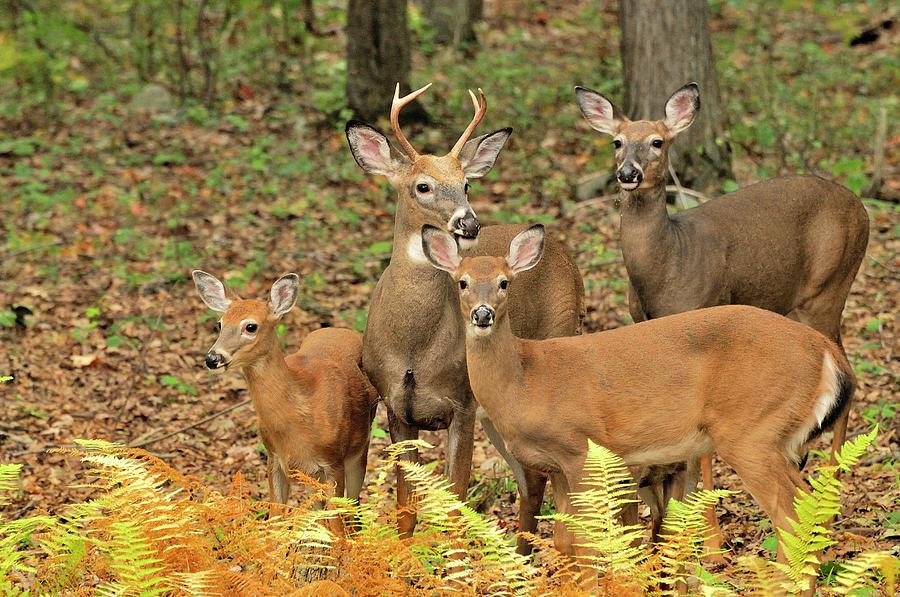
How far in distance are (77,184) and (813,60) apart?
8.99 meters

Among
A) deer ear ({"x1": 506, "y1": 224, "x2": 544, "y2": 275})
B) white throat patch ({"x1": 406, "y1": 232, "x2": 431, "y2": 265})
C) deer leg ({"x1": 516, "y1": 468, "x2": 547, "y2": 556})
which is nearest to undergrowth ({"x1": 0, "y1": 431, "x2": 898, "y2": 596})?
deer leg ({"x1": 516, "y1": 468, "x2": 547, "y2": 556})

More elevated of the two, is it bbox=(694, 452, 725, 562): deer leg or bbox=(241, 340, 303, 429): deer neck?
bbox=(241, 340, 303, 429): deer neck

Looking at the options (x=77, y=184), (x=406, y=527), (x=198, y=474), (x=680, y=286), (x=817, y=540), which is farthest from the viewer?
(x=77, y=184)

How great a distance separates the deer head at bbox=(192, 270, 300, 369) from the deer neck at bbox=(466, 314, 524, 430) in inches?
52.7

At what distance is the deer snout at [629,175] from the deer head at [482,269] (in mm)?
1213

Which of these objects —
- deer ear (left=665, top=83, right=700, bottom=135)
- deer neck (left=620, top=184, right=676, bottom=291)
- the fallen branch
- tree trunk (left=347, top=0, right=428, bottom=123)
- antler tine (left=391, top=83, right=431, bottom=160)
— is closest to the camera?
antler tine (left=391, top=83, right=431, bottom=160)

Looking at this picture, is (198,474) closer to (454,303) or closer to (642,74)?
(454,303)

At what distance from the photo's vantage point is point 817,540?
182 inches

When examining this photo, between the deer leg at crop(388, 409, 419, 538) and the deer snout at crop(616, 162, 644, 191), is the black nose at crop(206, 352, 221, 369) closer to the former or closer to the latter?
the deer leg at crop(388, 409, 419, 538)

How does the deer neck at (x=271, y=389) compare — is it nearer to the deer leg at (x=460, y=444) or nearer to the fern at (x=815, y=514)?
the deer leg at (x=460, y=444)

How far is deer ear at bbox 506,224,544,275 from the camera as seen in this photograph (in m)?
6.16

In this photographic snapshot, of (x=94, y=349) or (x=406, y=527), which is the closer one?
(x=406, y=527)

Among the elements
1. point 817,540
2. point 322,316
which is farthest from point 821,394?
point 322,316

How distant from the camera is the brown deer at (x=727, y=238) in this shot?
294 inches
